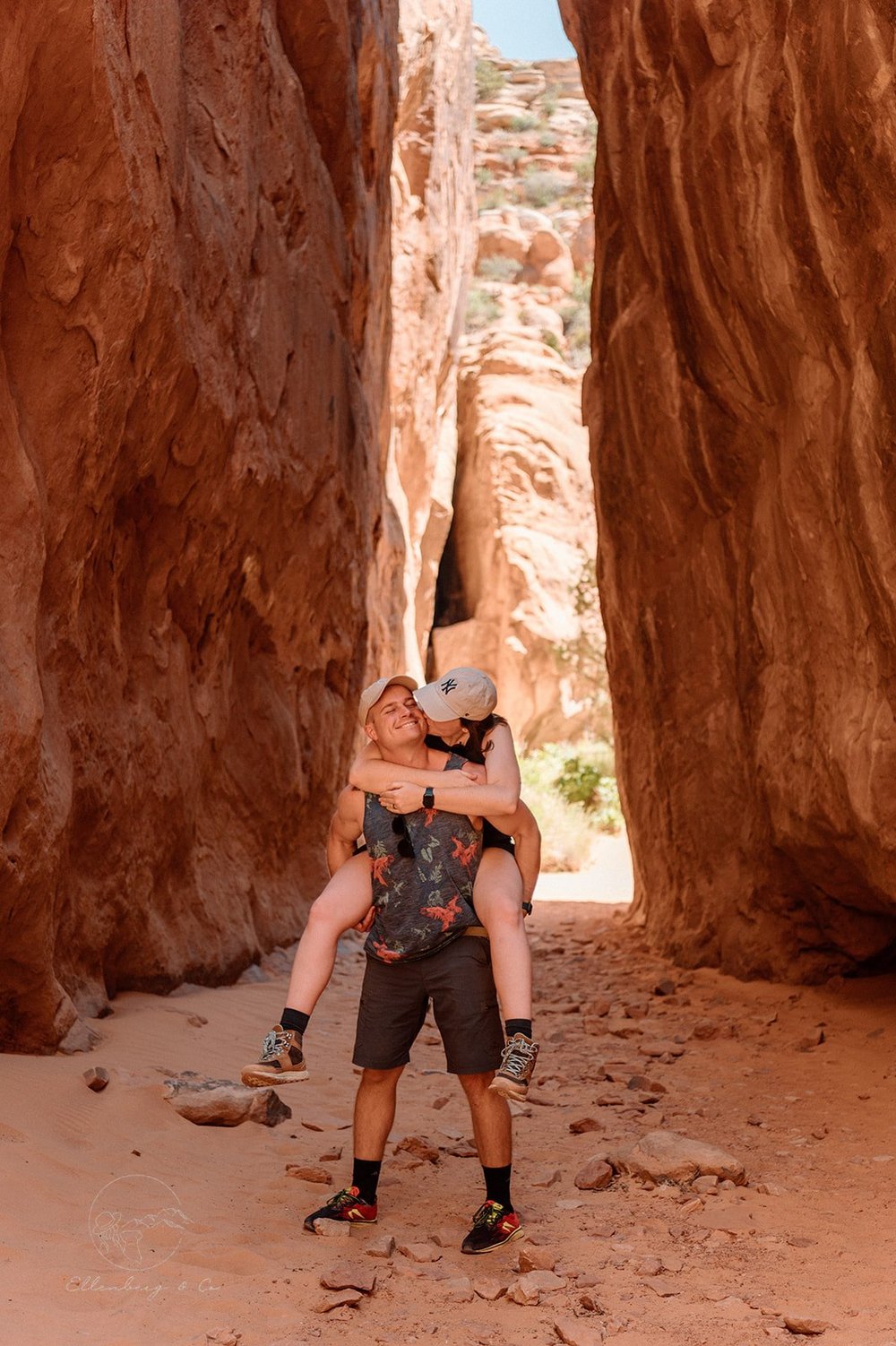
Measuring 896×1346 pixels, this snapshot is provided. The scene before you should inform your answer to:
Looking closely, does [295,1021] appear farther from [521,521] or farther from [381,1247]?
[521,521]

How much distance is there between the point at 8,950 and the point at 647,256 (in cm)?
632

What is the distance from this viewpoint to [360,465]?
37.4 feet

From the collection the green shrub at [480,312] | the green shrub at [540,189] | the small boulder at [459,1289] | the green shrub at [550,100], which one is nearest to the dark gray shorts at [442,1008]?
the small boulder at [459,1289]

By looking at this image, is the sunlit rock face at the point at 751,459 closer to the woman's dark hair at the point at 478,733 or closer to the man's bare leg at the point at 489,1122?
the woman's dark hair at the point at 478,733

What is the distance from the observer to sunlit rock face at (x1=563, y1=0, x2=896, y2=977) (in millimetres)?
5516

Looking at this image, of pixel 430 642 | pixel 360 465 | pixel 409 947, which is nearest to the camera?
pixel 409 947

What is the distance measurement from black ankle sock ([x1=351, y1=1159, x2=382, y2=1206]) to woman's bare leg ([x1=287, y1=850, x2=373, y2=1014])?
1.87ft

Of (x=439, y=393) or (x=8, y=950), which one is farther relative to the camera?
(x=439, y=393)

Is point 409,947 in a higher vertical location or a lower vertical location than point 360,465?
lower

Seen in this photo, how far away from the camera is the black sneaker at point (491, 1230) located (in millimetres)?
3682

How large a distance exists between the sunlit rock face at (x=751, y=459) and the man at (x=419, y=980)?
2.68 meters

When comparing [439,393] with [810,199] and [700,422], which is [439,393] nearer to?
[700,422]

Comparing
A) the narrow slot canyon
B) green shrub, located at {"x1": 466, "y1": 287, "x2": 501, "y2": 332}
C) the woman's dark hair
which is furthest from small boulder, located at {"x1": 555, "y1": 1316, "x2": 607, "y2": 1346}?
green shrub, located at {"x1": 466, "y1": 287, "x2": 501, "y2": 332}

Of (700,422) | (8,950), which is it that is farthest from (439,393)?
(8,950)
